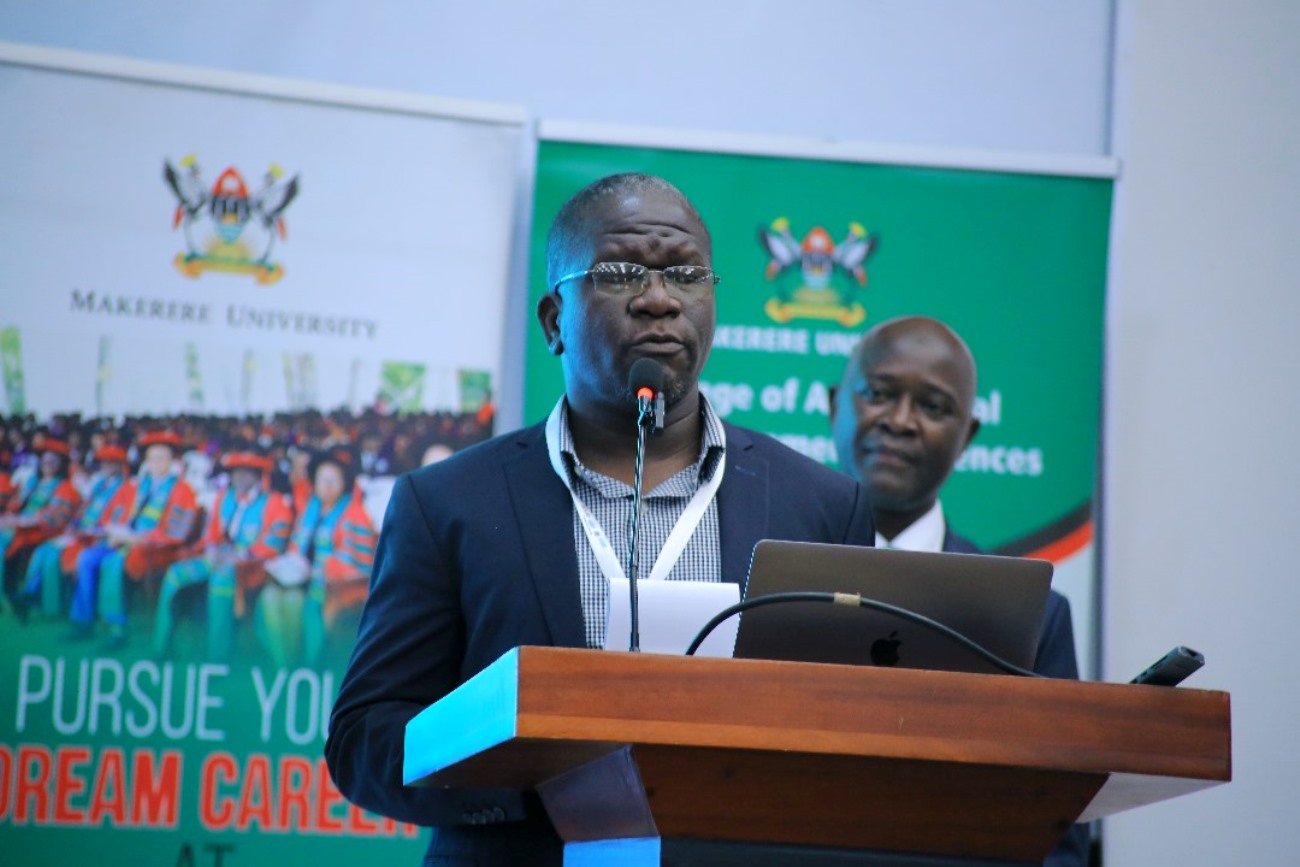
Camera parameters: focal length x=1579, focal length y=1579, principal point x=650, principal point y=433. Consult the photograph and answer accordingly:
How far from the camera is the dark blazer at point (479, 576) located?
2.11m

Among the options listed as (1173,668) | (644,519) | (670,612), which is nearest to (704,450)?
(644,519)

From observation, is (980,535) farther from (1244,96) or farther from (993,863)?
(993,863)

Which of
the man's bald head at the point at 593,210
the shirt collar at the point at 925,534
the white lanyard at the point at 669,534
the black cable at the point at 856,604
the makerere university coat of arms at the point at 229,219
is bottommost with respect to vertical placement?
the black cable at the point at 856,604

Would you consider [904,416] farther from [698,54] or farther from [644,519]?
[698,54]

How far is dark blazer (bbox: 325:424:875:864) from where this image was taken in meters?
2.11

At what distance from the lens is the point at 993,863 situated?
5.09 ft

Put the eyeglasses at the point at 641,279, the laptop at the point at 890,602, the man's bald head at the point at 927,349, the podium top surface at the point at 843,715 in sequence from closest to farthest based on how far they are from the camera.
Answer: the podium top surface at the point at 843,715
the laptop at the point at 890,602
the eyeglasses at the point at 641,279
the man's bald head at the point at 927,349

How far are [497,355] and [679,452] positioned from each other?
1701 millimetres

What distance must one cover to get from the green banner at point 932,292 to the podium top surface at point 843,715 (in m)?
2.72

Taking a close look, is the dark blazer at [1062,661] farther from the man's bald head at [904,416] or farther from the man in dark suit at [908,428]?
the man's bald head at [904,416]

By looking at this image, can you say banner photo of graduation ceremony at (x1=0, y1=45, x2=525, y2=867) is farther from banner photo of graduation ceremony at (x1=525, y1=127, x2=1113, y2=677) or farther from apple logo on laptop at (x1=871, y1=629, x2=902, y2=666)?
apple logo on laptop at (x1=871, y1=629, x2=902, y2=666)

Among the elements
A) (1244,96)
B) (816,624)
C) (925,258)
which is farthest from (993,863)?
(1244,96)

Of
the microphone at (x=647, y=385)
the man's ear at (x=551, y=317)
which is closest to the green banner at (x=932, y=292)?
the man's ear at (x=551, y=317)

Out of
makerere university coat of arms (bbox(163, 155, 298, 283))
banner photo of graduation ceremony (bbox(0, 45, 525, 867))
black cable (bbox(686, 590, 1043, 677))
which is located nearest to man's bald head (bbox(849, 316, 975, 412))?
banner photo of graduation ceremony (bbox(0, 45, 525, 867))
